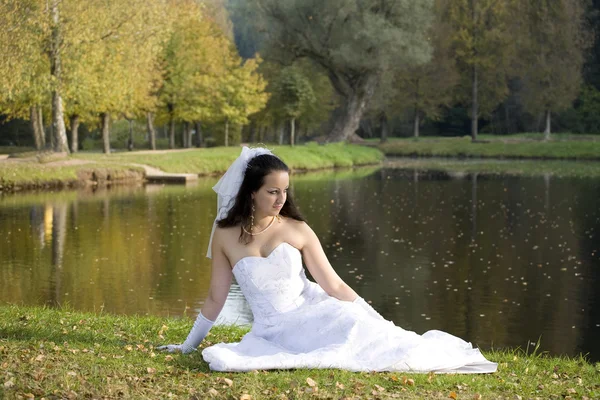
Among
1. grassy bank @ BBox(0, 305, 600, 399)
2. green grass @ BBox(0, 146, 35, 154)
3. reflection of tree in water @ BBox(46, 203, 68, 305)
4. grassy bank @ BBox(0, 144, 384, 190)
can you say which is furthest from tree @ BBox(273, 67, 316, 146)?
grassy bank @ BBox(0, 305, 600, 399)

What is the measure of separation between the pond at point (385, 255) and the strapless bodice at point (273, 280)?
208 inches

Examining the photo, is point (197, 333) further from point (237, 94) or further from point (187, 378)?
point (237, 94)

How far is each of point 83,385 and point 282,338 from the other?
1.75 metres

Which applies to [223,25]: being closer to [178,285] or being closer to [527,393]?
[178,285]

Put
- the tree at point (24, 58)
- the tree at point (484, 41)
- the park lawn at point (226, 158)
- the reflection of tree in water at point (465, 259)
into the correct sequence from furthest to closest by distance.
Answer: the tree at point (484, 41), the park lawn at point (226, 158), the tree at point (24, 58), the reflection of tree in water at point (465, 259)

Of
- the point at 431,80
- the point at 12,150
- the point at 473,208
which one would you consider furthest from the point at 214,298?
the point at 431,80

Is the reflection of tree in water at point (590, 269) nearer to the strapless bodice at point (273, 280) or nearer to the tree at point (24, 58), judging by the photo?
the strapless bodice at point (273, 280)

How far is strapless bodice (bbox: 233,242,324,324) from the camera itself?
7.75 meters

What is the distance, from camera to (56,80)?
37.2 metres

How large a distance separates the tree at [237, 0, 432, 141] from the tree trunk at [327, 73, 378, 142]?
2.7 inches

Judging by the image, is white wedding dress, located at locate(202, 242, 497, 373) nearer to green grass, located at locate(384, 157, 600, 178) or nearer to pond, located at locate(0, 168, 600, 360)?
pond, located at locate(0, 168, 600, 360)

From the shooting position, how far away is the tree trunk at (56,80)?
36191mm

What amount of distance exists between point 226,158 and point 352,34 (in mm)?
17761

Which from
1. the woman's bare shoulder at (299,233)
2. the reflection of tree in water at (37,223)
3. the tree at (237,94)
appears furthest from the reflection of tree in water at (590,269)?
the tree at (237,94)
